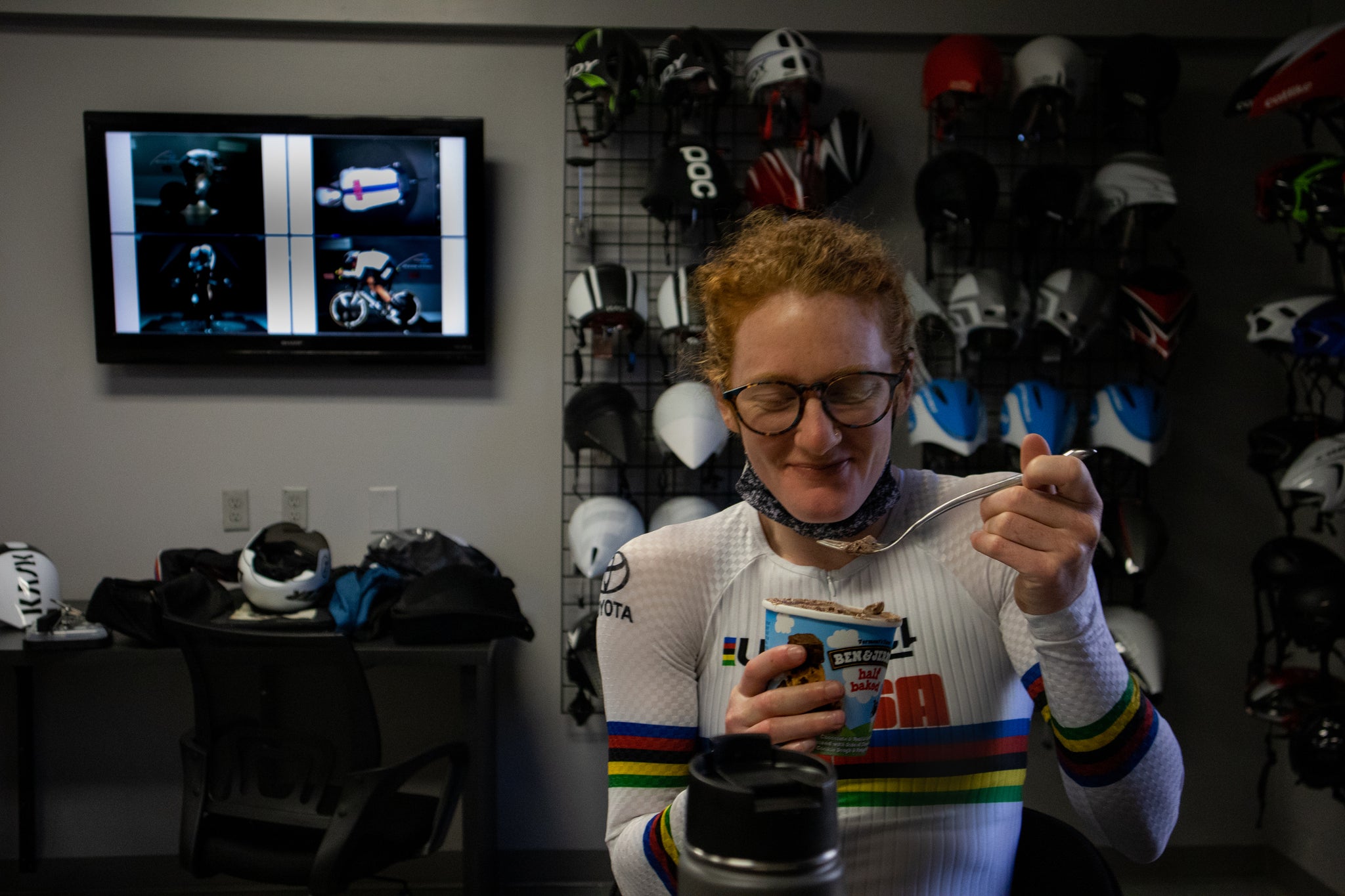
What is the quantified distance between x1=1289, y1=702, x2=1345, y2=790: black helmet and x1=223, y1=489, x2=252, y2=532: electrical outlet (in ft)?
10.0

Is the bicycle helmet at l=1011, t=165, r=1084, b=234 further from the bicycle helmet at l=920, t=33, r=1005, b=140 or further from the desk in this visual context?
the desk

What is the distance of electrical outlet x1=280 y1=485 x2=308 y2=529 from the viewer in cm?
283

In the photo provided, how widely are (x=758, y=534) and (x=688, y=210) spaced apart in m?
1.71

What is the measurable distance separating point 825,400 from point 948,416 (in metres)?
1.79

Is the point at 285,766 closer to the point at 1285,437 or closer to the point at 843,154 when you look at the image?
the point at 843,154

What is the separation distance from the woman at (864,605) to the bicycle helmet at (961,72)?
178cm

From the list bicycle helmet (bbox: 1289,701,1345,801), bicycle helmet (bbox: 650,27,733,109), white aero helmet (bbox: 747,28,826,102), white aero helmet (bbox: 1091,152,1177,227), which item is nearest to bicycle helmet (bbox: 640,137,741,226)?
bicycle helmet (bbox: 650,27,733,109)

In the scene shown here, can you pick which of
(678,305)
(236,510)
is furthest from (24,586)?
(678,305)

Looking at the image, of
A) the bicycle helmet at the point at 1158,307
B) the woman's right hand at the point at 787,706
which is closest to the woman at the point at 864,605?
the woman's right hand at the point at 787,706

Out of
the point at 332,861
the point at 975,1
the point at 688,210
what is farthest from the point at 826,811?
the point at 975,1

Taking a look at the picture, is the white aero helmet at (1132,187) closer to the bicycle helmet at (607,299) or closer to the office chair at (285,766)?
the bicycle helmet at (607,299)

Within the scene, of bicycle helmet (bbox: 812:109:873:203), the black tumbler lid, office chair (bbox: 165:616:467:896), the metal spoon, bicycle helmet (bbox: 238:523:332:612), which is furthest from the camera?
bicycle helmet (bbox: 812:109:873:203)

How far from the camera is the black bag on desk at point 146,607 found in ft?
7.64

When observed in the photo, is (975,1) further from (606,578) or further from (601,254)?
(606,578)
